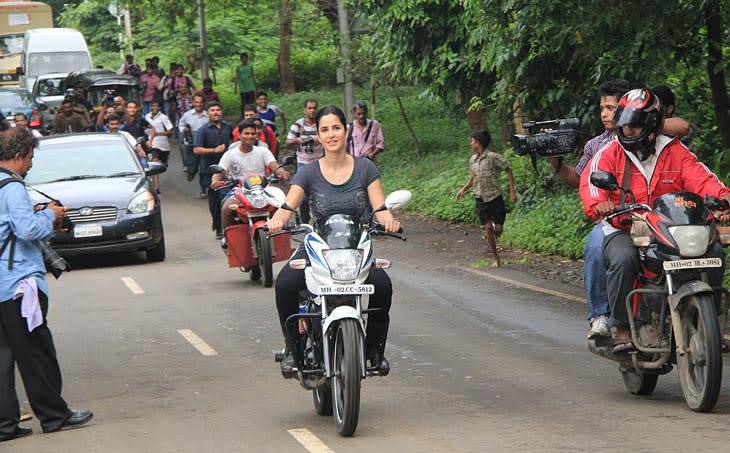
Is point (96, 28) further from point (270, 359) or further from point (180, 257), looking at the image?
point (270, 359)

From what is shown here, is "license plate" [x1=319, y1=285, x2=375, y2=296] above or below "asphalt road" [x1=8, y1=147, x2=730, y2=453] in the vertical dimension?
above

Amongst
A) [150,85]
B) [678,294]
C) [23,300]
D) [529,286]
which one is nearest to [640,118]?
[678,294]

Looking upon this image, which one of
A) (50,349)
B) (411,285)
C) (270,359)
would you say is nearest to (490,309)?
(411,285)

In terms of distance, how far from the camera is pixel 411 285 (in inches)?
608

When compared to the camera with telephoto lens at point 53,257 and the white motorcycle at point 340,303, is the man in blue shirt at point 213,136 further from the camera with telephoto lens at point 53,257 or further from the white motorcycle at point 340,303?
the white motorcycle at point 340,303

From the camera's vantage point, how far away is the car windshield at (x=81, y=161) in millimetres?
18938

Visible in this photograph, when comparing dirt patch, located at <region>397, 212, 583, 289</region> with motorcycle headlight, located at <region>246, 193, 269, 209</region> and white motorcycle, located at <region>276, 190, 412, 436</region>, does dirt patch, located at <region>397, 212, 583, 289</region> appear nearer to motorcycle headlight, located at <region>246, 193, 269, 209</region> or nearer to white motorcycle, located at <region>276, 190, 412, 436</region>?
motorcycle headlight, located at <region>246, 193, 269, 209</region>

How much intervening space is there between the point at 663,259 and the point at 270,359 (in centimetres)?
387

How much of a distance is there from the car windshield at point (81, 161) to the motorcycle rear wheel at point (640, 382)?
38.1 feet

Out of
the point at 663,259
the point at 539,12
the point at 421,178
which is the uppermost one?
the point at 539,12

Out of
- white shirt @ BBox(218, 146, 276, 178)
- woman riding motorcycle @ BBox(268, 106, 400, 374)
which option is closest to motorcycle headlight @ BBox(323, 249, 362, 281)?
woman riding motorcycle @ BBox(268, 106, 400, 374)

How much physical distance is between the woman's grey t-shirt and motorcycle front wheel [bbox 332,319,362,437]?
90 centimetres

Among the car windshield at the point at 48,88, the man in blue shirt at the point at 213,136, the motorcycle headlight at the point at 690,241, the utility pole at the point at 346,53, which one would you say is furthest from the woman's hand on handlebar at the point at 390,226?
the car windshield at the point at 48,88

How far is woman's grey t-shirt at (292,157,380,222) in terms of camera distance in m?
8.36
